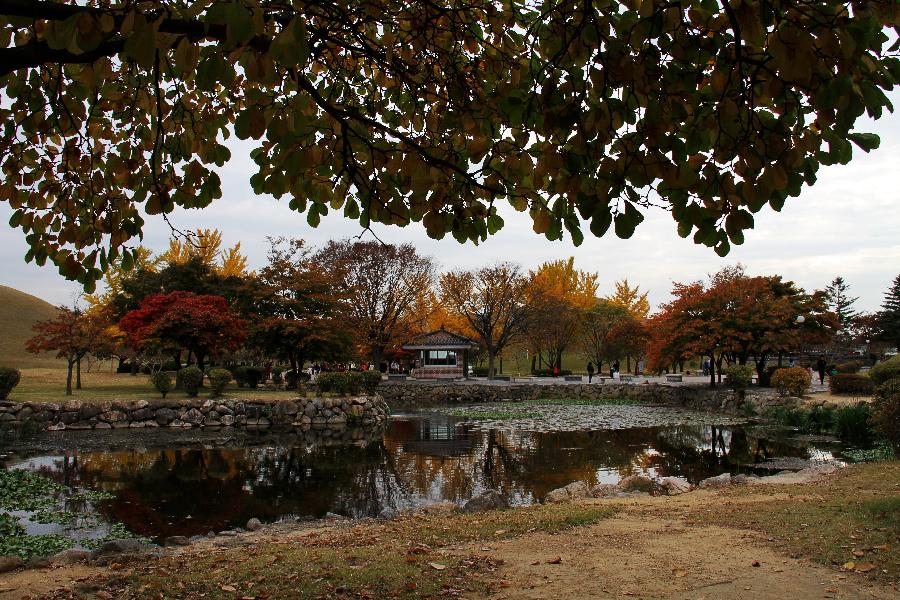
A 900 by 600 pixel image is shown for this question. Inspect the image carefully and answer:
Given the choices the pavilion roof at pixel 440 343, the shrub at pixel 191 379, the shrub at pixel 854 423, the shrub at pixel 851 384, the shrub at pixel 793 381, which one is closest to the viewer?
the shrub at pixel 854 423

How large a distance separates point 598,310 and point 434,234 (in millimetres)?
50157

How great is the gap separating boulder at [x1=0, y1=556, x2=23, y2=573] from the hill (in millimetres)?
40430

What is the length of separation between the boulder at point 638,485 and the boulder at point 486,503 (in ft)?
8.14

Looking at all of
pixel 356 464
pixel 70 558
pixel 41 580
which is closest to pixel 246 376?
pixel 356 464

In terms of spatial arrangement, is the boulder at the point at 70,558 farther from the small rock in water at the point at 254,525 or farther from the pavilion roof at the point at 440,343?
the pavilion roof at the point at 440,343

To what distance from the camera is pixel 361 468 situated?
14.2 meters

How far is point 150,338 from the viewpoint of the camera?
24391 millimetres

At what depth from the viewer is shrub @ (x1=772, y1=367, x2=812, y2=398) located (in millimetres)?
23328

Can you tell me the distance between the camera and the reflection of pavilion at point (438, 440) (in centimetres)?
1673

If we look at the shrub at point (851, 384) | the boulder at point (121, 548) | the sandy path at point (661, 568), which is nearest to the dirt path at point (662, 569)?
the sandy path at point (661, 568)

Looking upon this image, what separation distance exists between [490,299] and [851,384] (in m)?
25.5

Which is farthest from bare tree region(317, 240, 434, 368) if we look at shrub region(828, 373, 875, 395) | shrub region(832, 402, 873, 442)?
shrub region(832, 402, 873, 442)

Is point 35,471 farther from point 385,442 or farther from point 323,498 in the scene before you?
point 385,442

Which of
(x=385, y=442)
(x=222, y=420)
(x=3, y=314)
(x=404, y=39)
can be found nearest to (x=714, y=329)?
(x=385, y=442)
